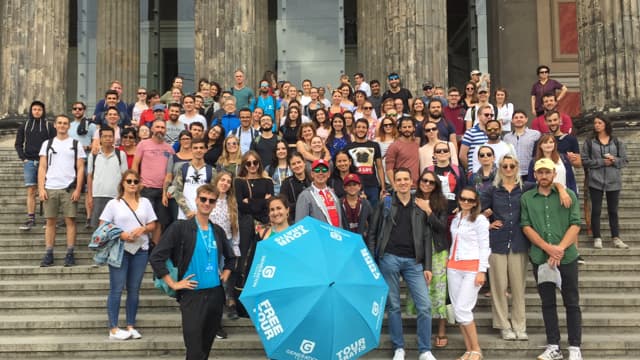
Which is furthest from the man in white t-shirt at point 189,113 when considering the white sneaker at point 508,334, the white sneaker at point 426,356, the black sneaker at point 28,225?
the white sneaker at point 508,334

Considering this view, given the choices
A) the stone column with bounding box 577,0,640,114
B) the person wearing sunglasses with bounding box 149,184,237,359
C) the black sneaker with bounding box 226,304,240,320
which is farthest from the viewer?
the stone column with bounding box 577,0,640,114

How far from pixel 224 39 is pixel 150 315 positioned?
28.1 feet

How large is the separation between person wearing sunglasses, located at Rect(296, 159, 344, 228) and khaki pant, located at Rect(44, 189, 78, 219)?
384 centimetres

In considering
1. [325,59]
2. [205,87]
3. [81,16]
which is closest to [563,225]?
[205,87]

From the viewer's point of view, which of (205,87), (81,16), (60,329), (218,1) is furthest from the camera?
(81,16)

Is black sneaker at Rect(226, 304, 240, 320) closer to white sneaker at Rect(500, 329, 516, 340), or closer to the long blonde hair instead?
the long blonde hair

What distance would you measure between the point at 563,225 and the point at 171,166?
4.74 m

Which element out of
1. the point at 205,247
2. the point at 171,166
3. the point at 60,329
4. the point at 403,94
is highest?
the point at 403,94

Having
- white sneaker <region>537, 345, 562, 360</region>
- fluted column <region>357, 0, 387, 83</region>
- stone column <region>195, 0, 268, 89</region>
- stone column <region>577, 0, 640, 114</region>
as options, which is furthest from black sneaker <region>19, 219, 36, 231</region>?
stone column <region>577, 0, 640, 114</region>

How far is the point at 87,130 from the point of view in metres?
10.1

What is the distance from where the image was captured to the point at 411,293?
20.0 feet

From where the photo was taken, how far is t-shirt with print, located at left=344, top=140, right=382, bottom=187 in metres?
7.84

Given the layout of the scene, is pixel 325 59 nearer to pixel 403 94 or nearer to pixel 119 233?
pixel 403 94

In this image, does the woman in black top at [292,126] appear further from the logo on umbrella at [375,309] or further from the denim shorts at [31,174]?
the logo on umbrella at [375,309]
